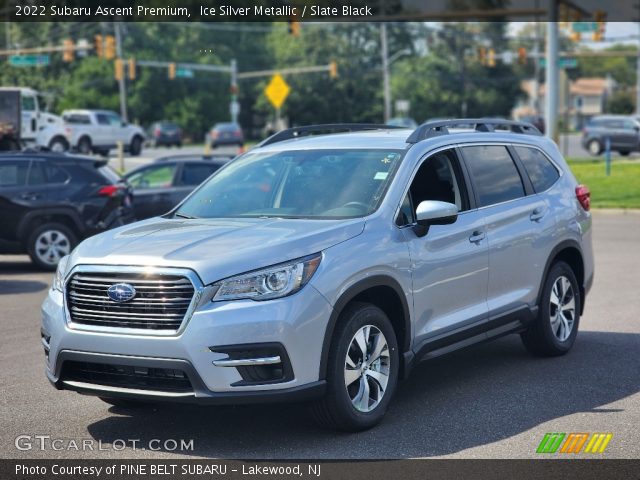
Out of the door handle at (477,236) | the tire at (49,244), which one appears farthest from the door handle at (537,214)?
the tire at (49,244)

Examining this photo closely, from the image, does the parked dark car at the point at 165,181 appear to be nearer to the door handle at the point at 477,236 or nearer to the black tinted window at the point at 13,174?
the black tinted window at the point at 13,174

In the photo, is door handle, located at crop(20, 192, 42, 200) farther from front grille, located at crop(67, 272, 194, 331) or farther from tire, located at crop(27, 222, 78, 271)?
front grille, located at crop(67, 272, 194, 331)

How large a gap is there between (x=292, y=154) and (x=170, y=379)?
7.29 feet

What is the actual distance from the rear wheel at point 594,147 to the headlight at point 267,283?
136ft

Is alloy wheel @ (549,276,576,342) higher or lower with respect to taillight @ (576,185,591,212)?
lower

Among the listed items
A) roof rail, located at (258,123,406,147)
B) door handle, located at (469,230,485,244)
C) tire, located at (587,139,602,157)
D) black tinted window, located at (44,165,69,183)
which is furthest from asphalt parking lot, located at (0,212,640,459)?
tire, located at (587,139,602,157)

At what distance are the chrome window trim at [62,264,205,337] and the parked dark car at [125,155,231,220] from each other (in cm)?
1201

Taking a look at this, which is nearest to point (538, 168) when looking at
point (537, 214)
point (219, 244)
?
point (537, 214)

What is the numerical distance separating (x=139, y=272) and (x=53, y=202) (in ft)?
31.4

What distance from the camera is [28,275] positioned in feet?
47.6

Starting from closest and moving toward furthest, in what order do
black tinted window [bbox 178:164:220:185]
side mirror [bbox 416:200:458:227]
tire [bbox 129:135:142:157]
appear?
side mirror [bbox 416:200:458:227]
black tinted window [bbox 178:164:220:185]
tire [bbox 129:135:142:157]

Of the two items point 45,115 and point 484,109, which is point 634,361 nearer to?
point 45,115

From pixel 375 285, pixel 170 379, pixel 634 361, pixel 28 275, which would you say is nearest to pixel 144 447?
pixel 170 379

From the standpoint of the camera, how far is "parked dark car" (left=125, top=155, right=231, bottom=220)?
1795 cm
